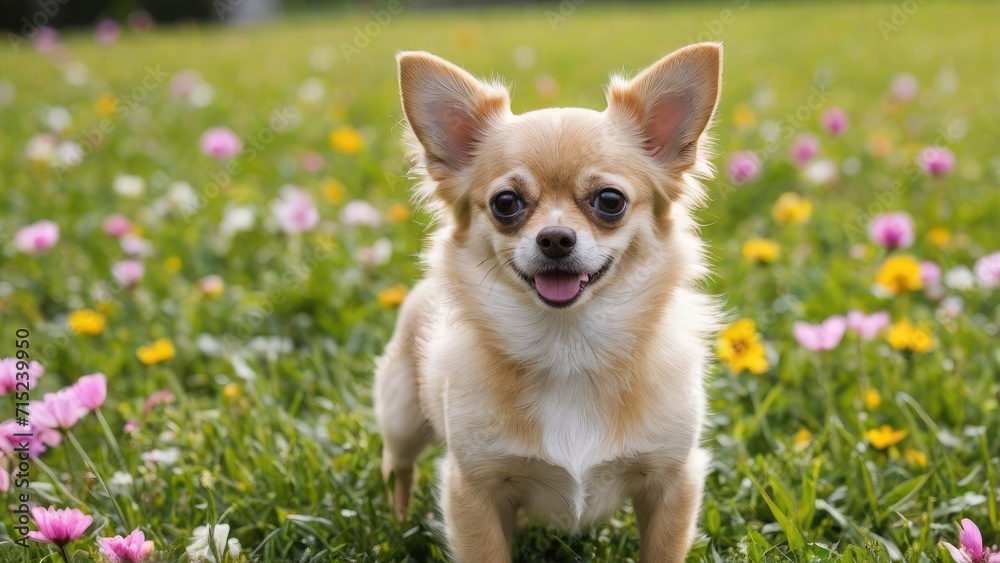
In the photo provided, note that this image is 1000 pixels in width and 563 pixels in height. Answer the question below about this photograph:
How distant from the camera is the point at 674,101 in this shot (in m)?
2.32

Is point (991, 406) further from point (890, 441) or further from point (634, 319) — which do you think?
point (634, 319)

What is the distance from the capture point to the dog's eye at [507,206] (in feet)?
7.18

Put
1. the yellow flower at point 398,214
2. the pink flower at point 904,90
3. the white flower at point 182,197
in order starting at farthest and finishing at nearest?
the pink flower at point 904,90, the white flower at point 182,197, the yellow flower at point 398,214

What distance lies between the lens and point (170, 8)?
14.8 meters

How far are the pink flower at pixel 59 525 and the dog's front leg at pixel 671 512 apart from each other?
1311 mm

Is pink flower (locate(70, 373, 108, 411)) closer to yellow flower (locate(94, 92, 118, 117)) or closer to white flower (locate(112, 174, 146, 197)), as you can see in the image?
white flower (locate(112, 174, 146, 197))

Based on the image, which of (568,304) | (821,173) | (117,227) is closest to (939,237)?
(821,173)

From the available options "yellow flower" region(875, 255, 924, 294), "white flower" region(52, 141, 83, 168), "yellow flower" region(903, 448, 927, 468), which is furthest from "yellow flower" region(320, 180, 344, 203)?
"yellow flower" region(903, 448, 927, 468)

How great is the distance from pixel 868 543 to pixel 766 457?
0.53 meters

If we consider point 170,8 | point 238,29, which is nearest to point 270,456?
point 238,29

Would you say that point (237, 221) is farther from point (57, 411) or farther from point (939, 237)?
point (939, 237)

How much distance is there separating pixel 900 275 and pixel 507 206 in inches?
66.7

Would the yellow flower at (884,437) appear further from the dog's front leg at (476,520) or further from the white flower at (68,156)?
the white flower at (68,156)

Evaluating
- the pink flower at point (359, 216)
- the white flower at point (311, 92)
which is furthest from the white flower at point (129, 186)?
the white flower at point (311, 92)
